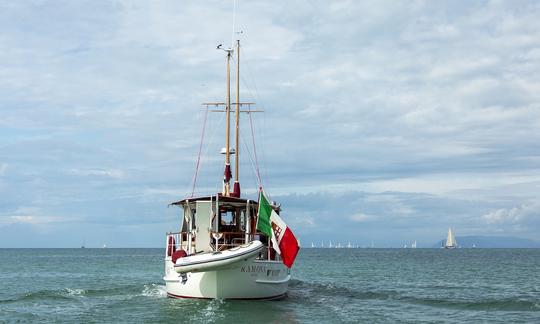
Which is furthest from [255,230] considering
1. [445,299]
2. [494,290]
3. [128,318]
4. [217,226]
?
[494,290]

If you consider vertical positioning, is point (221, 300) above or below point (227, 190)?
below

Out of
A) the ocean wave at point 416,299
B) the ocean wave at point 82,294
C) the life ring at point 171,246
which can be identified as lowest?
the ocean wave at point 416,299

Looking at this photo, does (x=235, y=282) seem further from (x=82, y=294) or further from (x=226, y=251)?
(x=82, y=294)

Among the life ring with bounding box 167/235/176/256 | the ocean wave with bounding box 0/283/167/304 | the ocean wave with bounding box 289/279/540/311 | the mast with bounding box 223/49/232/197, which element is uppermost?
the mast with bounding box 223/49/232/197

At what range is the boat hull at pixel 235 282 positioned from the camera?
31484mm

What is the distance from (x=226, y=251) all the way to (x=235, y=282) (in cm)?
184

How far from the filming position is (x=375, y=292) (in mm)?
46562

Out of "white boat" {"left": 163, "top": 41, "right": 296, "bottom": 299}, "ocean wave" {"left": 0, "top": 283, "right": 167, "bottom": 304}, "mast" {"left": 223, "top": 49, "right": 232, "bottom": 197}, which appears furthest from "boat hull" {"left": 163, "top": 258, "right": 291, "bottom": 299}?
"ocean wave" {"left": 0, "top": 283, "right": 167, "bottom": 304}

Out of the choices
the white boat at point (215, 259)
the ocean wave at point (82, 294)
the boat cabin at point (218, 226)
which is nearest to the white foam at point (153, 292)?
the ocean wave at point (82, 294)

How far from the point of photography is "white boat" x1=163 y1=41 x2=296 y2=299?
1212 inches

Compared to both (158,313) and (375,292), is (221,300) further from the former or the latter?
(375,292)

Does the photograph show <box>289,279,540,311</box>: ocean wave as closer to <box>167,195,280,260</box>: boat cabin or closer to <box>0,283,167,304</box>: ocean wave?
<box>167,195,280,260</box>: boat cabin

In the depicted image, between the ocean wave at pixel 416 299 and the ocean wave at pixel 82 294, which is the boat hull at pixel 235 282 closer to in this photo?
the ocean wave at pixel 416 299

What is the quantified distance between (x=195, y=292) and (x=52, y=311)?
8.09 meters
